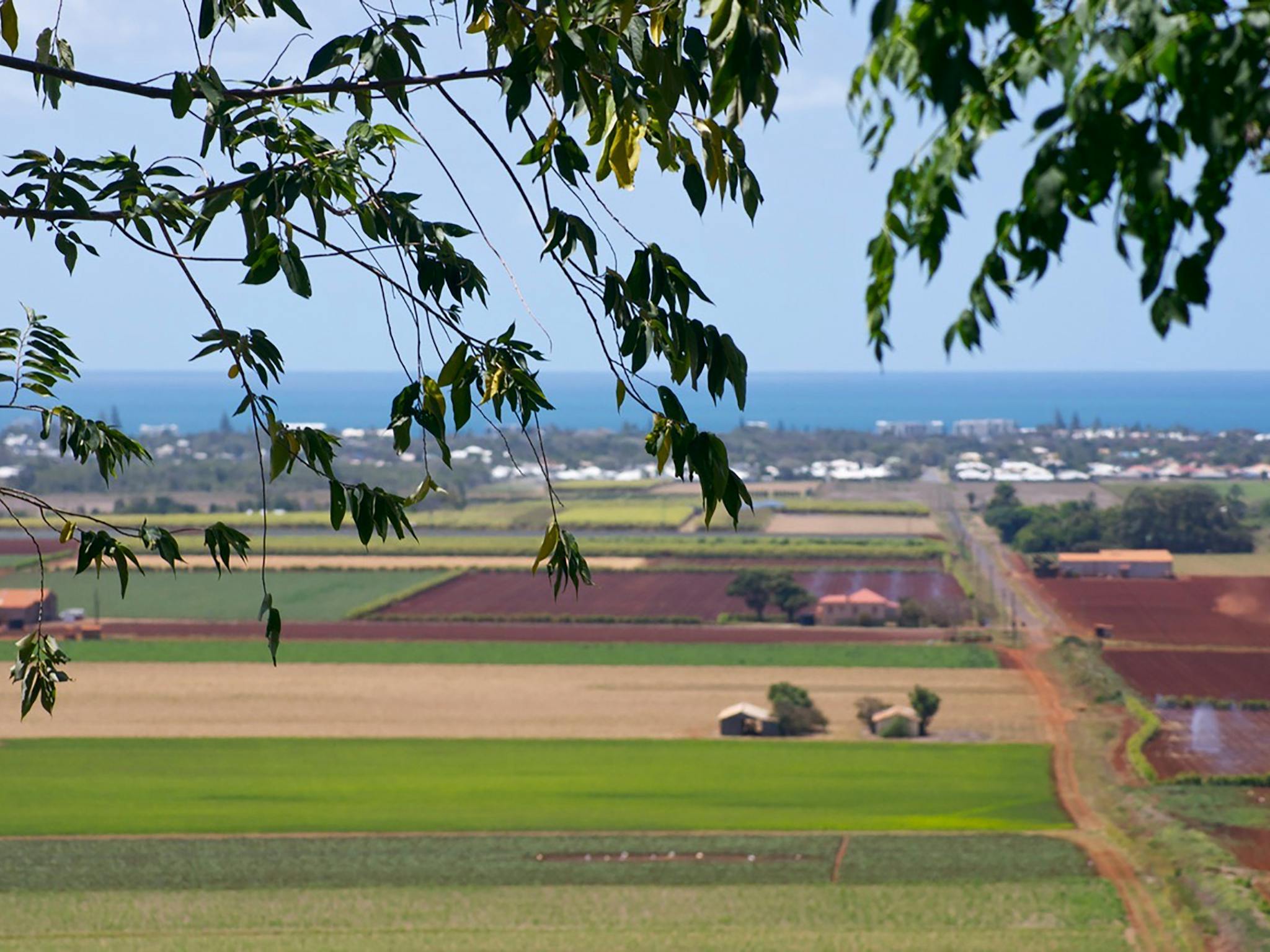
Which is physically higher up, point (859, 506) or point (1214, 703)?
point (859, 506)

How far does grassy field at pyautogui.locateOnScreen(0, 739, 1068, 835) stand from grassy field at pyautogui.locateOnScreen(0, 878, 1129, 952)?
11.0ft

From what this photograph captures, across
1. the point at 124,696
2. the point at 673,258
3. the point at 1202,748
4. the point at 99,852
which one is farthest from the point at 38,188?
the point at 124,696

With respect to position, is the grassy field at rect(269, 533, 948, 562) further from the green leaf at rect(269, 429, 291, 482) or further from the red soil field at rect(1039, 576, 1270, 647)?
the green leaf at rect(269, 429, 291, 482)

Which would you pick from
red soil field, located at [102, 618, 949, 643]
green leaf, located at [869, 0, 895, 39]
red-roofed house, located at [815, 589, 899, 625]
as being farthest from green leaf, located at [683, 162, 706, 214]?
red-roofed house, located at [815, 589, 899, 625]

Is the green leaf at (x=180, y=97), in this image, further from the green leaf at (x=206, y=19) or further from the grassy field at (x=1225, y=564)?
the grassy field at (x=1225, y=564)

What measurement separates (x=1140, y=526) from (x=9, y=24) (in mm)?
60146

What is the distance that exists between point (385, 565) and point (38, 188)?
52.0 metres

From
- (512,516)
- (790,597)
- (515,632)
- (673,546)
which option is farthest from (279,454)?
(512,516)

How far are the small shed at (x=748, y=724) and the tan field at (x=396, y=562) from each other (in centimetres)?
2317

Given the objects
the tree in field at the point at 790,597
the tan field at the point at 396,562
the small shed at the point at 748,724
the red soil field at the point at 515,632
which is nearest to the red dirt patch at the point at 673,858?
the small shed at the point at 748,724

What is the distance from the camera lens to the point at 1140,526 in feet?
197

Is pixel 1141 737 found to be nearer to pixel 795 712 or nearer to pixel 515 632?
pixel 795 712

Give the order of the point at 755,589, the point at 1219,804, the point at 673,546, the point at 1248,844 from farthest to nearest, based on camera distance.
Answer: the point at 673,546
the point at 755,589
the point at 1219,804
the point at 1248,844

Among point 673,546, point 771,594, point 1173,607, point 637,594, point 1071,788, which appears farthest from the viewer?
point 673,546
